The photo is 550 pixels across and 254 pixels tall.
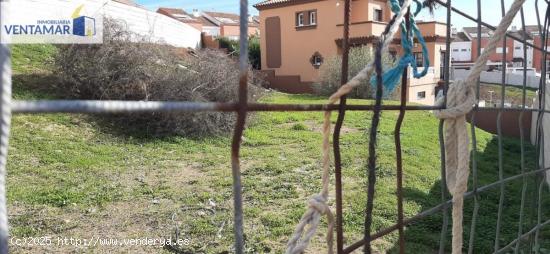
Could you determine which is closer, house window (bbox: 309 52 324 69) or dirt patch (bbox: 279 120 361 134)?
dirt patch (bbox: 279 120 361 134)

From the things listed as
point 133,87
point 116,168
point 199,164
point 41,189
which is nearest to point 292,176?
point 199,164

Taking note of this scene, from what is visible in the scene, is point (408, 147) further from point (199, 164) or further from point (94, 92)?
point (94, 92)

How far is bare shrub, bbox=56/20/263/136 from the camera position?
23.4 ft

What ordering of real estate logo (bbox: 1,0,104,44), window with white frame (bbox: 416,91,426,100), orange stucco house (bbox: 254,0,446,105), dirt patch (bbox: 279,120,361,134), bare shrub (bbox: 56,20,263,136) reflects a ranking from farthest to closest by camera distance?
1. window with white frame (bbox: 416,91,426,100)
2. orange stucco house (bbox: 254,0,446,105)
3. real estate logo (bbox: 1,0,104,44)
4. dirt patch (bbox: 279,120,361,134)
5. bare shrub (bbox: 56,20,263,136)

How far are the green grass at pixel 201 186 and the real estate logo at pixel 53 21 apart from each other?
1780mm

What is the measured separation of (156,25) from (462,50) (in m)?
25.1

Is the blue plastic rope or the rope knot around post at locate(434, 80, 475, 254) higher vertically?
the blue plastic rope

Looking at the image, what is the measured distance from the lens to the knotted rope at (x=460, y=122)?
0.91 meters

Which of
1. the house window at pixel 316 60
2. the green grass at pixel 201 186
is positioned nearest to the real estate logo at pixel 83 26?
the green grass at pixel 201 186

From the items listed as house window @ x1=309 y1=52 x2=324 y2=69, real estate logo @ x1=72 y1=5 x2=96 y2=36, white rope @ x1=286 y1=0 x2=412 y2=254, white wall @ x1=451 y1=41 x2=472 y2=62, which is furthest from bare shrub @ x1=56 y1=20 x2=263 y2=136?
white wall @ x1=451 y1=41 x2=472 y2=62

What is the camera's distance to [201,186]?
477 cm

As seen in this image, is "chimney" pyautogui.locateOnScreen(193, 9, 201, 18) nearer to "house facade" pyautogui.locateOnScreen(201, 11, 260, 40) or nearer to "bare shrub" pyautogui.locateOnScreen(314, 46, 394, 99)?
"house facade" pyautogui.locateOnScreen(201, 11, 260, 40)

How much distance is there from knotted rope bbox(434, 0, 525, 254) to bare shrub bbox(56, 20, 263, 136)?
6.20m

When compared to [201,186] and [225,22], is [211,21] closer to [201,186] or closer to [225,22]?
[225,22]
